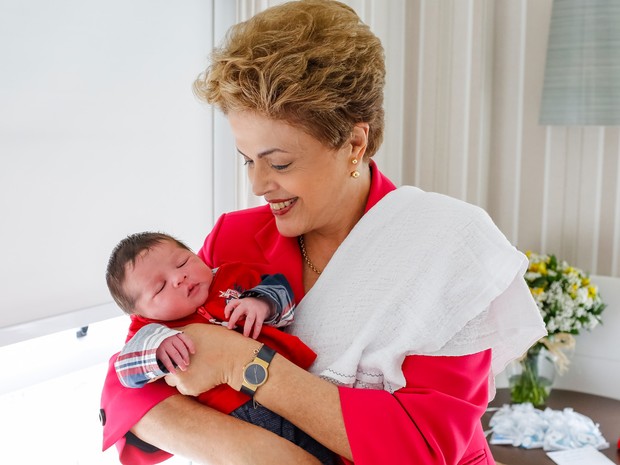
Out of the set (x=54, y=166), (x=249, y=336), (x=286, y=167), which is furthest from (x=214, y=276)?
(x=54, y=166)

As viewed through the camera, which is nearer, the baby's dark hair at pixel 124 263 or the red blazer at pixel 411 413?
the red blazer at pixel 411 413

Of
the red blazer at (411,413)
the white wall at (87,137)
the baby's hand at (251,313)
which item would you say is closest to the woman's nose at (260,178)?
the baby's hand at (251,313)

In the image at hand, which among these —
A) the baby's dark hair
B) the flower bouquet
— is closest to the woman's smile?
Result: the baby's dark hair

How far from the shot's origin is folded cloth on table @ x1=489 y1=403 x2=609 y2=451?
2.40 m

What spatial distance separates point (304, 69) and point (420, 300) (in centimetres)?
48

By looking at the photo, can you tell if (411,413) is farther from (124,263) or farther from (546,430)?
(546,430)

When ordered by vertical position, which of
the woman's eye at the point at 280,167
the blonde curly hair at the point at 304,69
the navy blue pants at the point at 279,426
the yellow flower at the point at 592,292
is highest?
the blonde curly hair at the point at 304,69

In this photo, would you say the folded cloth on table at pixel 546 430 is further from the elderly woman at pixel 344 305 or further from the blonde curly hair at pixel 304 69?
the blonde curly hair at pixel 304 69

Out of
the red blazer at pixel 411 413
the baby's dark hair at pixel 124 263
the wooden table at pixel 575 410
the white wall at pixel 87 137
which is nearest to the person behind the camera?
the red blazer at pixel 411 413

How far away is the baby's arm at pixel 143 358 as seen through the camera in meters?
1.29

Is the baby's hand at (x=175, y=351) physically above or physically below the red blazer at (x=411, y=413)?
above

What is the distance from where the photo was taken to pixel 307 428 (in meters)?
1.27

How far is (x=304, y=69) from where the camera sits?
1321mm

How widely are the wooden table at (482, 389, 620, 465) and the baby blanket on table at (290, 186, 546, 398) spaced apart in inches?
39.4
